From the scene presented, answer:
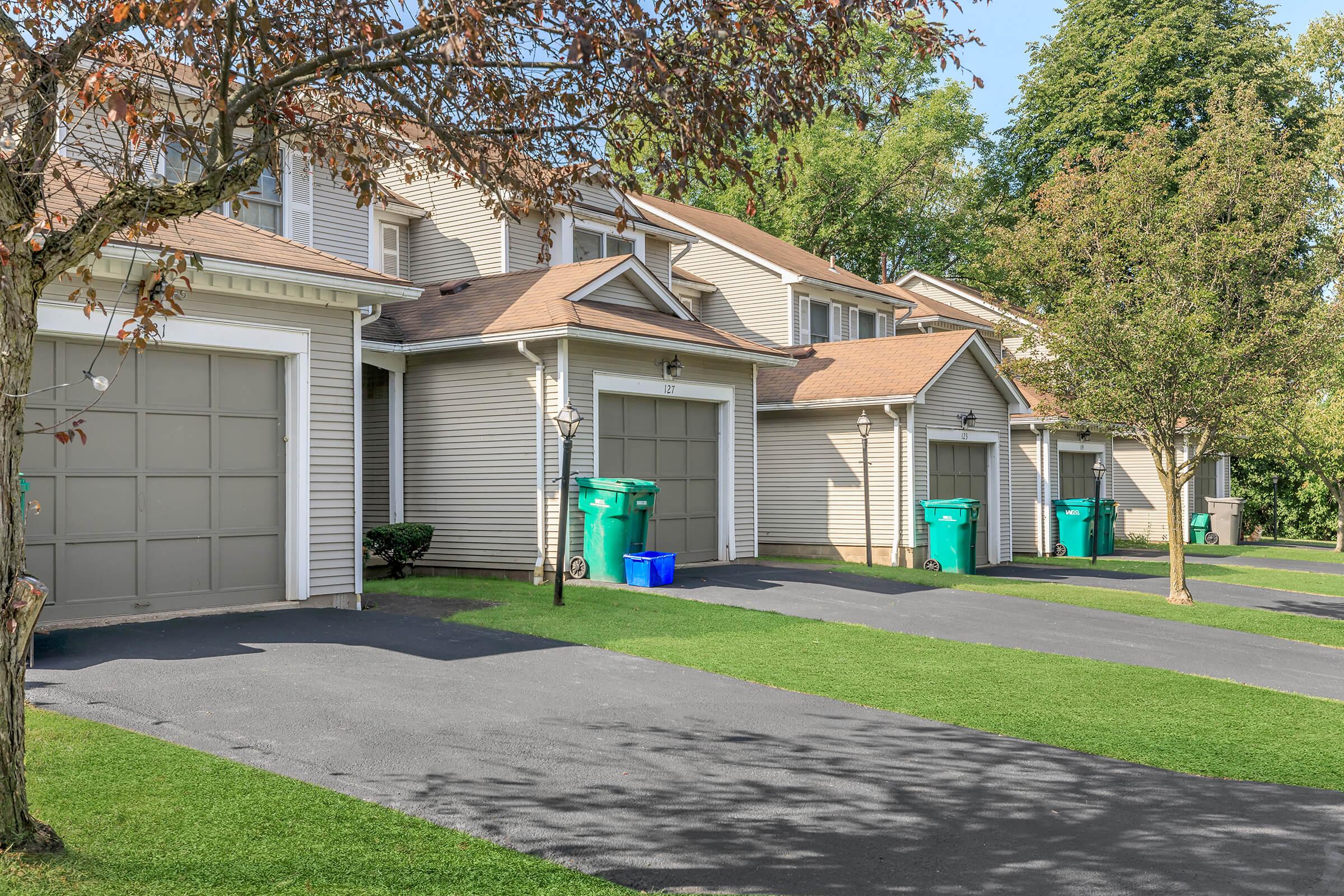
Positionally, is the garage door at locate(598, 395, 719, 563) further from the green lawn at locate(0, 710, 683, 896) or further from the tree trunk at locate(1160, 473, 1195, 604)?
the green lawn at locate(0, 710, 683, 896)

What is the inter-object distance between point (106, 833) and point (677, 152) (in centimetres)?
427

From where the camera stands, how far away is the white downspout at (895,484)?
19.9m

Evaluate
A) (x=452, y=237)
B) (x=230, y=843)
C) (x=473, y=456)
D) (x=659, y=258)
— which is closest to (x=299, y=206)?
(x=452, y=237)

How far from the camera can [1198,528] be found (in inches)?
1219

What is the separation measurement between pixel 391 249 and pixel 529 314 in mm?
5382

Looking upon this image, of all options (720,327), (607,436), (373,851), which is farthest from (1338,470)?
(373,851)

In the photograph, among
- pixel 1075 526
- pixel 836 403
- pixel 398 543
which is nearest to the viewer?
pixel 398 543

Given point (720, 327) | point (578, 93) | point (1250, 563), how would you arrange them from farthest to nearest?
point (720, 327) < point (1250, 563) < point (578, 93)

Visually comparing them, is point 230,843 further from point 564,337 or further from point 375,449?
point 375,449

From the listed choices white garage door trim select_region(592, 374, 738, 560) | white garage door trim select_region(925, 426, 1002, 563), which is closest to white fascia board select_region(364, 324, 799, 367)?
white garage door trim select_region(592, 374, 738, 560)

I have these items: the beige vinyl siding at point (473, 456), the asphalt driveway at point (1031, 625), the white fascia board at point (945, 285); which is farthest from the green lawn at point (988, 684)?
the white fascia board at point (945, 285)

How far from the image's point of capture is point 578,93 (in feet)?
21.4

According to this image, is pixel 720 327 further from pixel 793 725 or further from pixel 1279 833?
pixel 1279 833

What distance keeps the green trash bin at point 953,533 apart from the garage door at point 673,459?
4.15m
